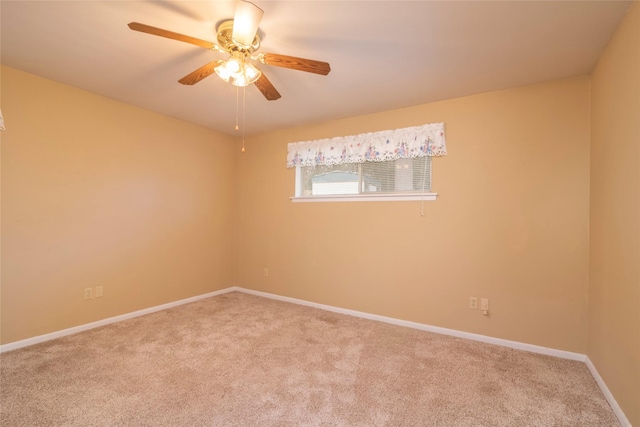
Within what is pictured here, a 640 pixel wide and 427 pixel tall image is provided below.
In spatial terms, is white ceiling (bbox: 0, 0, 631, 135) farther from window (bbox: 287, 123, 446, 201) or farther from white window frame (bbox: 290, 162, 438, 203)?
white window frame (bbox: 290, 162, 438, 203)

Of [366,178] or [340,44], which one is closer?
[340,44]

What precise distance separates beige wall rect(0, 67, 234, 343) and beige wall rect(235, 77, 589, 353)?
1.54m

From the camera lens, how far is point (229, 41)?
6.20ft

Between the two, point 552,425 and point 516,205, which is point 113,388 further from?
point 516,205

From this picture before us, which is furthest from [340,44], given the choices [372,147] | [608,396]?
[608,396]

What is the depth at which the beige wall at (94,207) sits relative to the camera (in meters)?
2.50

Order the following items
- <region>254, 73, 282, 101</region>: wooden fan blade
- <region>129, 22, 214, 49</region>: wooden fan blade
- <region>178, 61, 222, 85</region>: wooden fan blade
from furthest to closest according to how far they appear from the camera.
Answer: <region>254, 73, 282, 101</region>: wooden fan blade, <region>178, 61, 222, 85</region>: wooden fan blade, <region>129, 22, 214, 49</region>: wooden fan blade

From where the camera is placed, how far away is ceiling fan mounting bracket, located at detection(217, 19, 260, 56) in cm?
173

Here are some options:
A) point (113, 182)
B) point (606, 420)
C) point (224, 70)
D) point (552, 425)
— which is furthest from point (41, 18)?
point (606, 420)

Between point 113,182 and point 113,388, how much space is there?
2097 millimetres

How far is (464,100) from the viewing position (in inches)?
113

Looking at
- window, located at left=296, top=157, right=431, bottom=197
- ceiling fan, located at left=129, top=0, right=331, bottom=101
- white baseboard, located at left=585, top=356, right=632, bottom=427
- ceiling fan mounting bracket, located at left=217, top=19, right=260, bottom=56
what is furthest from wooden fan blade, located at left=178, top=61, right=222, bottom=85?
white baseboard, located at left=585, top=356, right=632, bottom=427

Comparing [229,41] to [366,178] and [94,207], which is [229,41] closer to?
[366,178]

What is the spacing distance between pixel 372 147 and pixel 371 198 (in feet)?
1.92
